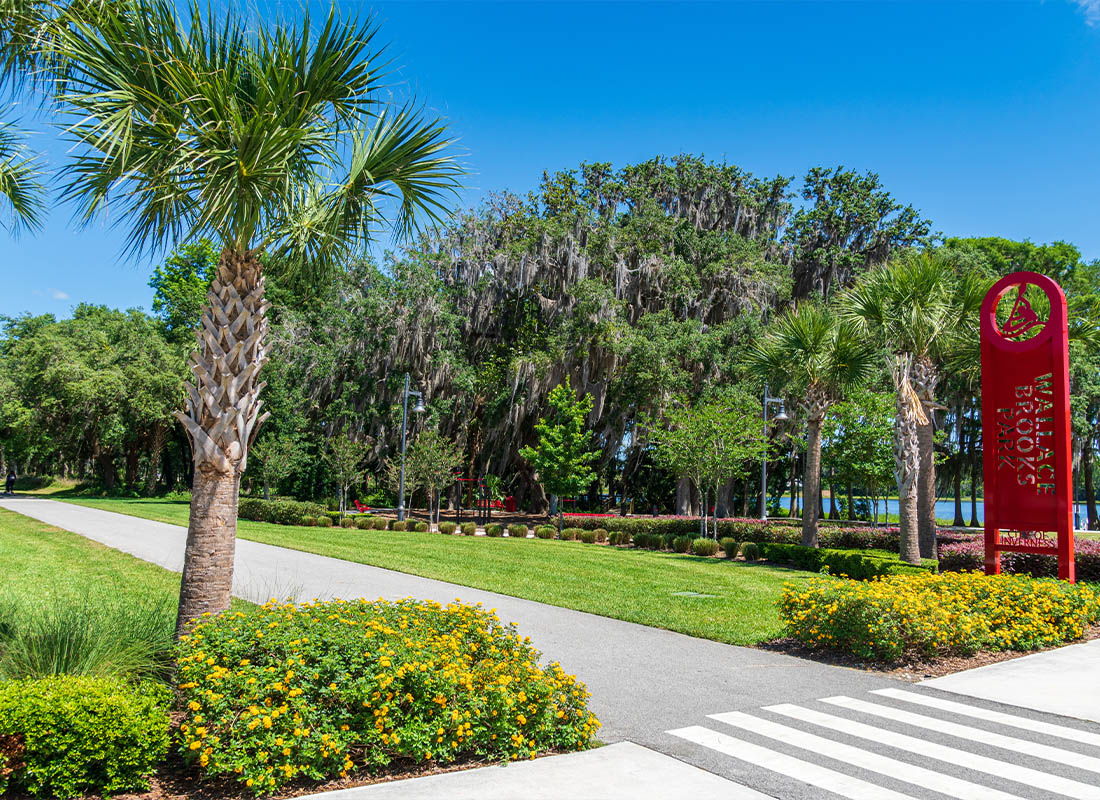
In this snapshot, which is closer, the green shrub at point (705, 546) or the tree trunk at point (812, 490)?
the tree trunk at point (812, 490)

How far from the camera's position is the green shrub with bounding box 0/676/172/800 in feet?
13.3

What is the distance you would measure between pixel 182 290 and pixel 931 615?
4531 cm

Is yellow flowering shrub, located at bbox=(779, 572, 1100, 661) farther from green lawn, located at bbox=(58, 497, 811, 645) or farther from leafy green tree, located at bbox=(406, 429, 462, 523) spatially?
leafy green tree, located at bbox=(406, 429, 462, 523)

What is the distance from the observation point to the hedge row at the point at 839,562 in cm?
1475

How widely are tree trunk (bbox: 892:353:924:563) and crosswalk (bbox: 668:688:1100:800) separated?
9749 mm

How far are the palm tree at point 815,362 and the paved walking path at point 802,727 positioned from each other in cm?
1150

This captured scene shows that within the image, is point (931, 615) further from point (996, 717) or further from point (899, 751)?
point (899, 751)

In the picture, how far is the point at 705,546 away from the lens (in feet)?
68.5

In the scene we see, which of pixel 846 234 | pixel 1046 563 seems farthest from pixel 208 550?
pixel 846 234

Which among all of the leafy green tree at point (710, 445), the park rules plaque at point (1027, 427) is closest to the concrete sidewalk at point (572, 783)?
the park rules plaque at point (1027, 427)

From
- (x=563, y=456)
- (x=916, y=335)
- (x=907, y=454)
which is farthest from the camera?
(x=563, y=456)

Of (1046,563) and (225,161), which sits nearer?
(225,161)

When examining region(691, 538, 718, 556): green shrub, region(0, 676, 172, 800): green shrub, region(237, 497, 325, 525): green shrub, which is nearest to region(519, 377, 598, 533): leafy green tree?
region(691, 538, 718, 556): green shrub

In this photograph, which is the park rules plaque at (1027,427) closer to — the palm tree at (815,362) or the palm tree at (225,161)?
the palm tree at (815,362)
